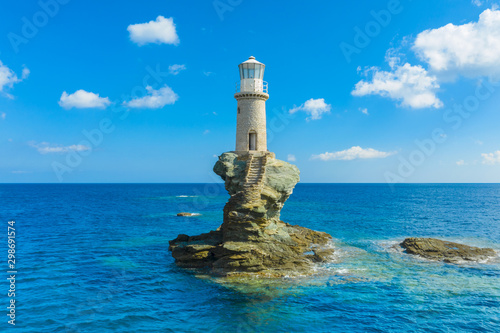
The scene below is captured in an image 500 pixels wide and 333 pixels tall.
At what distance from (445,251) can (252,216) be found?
59.8 feet

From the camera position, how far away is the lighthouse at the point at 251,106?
31781mm

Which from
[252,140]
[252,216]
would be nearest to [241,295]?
[252,216]

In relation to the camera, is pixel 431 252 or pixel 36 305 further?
pixel 431 252

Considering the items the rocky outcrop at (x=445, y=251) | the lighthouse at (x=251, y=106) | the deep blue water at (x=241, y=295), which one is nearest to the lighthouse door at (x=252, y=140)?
the lighthouse at (x=251, y=106)

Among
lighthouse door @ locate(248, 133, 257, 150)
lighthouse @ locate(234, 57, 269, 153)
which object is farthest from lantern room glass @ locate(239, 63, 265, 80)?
lighthouse door @ locate(248, 133, 257, 150)

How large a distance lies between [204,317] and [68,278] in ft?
39.7

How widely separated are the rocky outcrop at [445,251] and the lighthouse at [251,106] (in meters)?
17.0

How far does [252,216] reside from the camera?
84.6ft

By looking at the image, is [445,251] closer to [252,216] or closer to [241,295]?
[252,216]

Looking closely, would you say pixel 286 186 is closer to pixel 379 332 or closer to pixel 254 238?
pixel 254 238

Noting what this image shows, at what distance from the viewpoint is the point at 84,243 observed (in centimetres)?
3572

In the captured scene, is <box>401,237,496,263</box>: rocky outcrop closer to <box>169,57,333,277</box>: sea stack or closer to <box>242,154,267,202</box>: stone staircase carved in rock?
<box>169,57,333,277</box>: sea stack

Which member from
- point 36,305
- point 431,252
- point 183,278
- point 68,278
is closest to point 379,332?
point 183,278

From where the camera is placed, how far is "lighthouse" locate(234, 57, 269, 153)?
3178 centimetres
